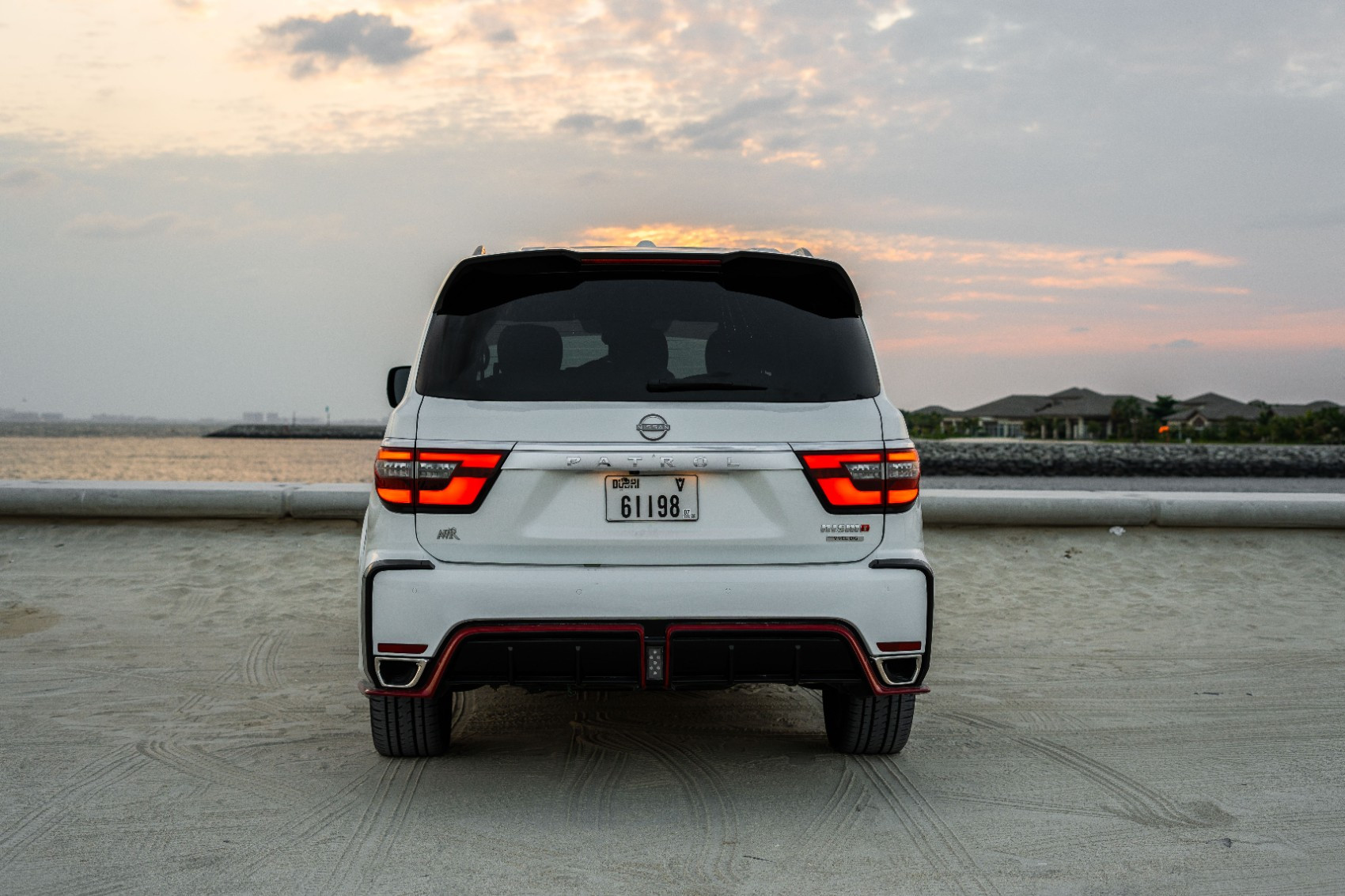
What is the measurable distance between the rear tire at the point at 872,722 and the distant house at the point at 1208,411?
150592 millimetres

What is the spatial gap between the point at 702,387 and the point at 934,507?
6209 millimetres

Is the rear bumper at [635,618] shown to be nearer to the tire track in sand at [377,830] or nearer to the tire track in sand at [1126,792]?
the tire track in sand at [377,830]

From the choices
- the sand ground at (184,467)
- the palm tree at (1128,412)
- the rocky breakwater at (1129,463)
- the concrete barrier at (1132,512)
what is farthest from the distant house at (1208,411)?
the concrete barrier at (1132,512)

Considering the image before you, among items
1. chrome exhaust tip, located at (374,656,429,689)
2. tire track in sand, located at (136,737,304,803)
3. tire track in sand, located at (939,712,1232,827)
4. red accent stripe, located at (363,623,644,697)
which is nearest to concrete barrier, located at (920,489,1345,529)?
tire track in sand, located at (939,712,1232,827)

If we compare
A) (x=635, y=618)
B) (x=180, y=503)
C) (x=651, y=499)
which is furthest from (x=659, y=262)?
(x=180, y=503)

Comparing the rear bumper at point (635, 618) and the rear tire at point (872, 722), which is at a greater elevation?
the rear bumper at point (635, 618)

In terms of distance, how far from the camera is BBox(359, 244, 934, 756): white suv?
3.77 meters

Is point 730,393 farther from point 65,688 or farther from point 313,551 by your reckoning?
point 313,551

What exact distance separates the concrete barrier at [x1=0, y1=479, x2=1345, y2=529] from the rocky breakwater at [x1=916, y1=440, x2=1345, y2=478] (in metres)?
53.7

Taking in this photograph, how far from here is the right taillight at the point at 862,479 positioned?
3.85 m

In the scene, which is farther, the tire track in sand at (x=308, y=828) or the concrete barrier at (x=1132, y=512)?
the concrete barrier at (x=1132, y=512)

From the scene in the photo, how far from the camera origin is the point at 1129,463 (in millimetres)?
71375

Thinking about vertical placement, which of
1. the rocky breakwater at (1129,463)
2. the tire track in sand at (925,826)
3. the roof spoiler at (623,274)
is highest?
the roof spoiler at (623,274)

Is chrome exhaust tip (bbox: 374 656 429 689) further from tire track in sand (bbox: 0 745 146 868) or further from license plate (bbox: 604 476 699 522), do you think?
tire track in sand (bbox: 0 745 146 868)
